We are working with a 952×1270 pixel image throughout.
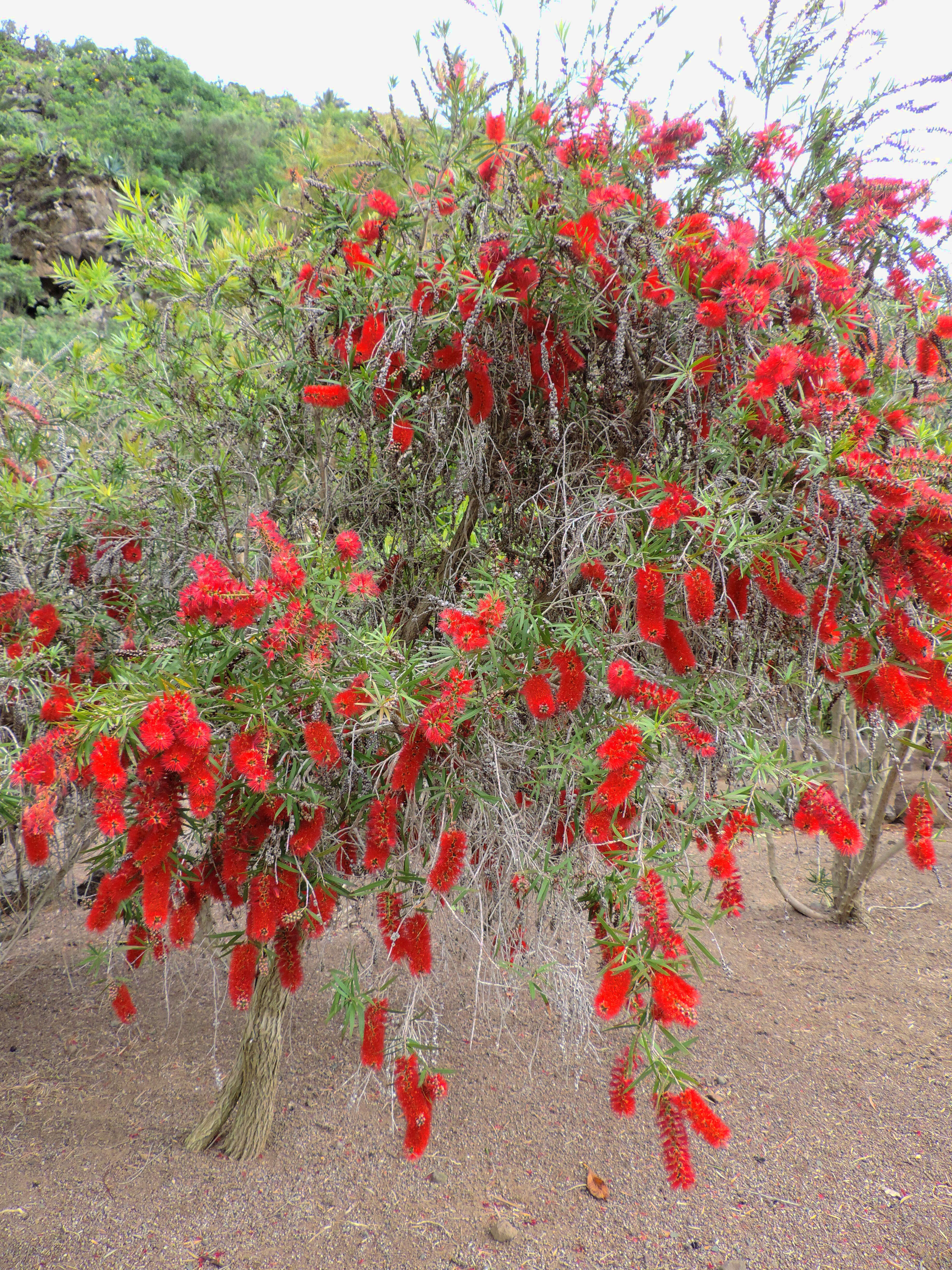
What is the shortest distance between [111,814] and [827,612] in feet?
5.08

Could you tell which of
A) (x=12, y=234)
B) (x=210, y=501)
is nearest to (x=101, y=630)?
(x=210, y=501)

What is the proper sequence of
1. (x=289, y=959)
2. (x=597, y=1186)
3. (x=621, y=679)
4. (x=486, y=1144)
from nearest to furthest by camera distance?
(x=621, y=679) < (x=289, y=959) < (x=597, y=1186) < (x=486, y=1144)

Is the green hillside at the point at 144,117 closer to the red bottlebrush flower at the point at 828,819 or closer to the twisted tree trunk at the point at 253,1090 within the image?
the twisted tree trunk at the point at 253,1090

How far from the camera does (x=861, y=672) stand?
1659 mm

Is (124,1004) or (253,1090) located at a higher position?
(124,1004)

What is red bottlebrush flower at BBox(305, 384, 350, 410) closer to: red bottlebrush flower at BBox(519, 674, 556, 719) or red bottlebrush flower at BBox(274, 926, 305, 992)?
red bottlebrush flower at BBox(519, 674, 556, 719)

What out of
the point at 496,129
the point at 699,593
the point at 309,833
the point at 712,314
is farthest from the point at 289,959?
the point at 496,129

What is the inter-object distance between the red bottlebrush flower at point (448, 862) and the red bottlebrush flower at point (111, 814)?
2.19 ft

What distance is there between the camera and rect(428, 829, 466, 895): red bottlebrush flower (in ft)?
5.70

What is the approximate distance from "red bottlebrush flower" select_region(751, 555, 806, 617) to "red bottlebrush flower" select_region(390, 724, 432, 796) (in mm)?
816

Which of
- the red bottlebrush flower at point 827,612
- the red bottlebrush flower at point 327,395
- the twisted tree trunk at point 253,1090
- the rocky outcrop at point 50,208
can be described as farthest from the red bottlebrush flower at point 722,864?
the rocky outcrop at point 50,208

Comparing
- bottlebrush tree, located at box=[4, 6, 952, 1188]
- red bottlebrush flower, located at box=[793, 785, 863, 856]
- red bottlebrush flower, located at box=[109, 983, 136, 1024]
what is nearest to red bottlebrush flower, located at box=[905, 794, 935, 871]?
bottlebrush tree, located at box=[4, 6, 952, 1188]

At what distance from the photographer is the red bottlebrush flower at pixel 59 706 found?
5.49ft

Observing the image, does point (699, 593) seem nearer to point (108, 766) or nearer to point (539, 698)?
point (539, 698)
